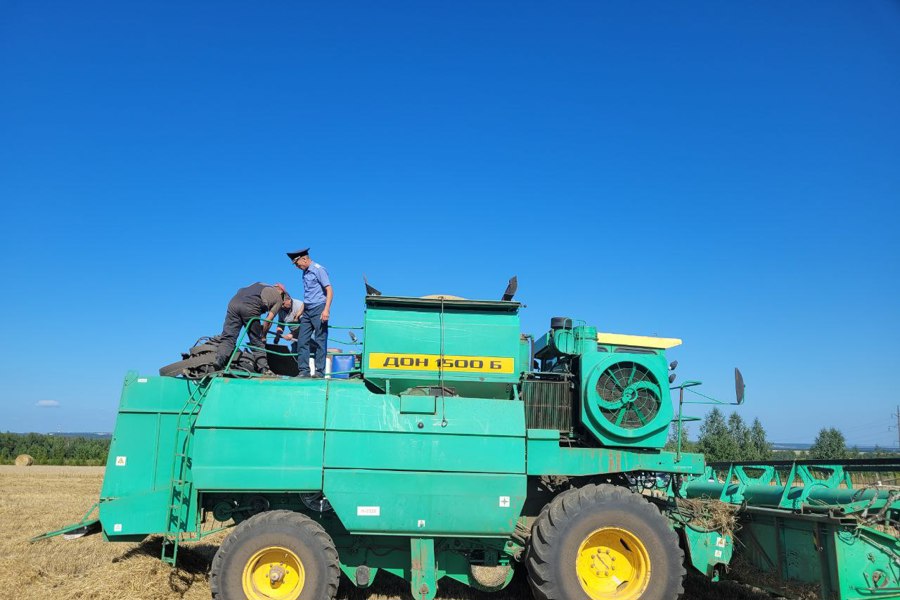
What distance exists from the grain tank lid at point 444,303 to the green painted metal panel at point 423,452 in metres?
1.54

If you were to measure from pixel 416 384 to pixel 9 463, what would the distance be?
4008 cm

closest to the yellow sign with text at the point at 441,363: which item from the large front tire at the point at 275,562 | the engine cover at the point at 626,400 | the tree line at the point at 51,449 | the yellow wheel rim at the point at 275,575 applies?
the engine cover at the point at 626,400

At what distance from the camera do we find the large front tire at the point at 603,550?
6879 mm

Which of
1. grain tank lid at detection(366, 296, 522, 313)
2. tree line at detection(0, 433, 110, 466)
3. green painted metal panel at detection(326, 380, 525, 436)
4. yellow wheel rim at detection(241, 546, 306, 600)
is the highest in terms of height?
grain tank lid at detection(366, 296, 522, 313)

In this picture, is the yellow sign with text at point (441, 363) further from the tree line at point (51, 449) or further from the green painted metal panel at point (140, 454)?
the tree line at point (51, 449)

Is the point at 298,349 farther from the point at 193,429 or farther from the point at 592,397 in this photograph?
the point at 592,397

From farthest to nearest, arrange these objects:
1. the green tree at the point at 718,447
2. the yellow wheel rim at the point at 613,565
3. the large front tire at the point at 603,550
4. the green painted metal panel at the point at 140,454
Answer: the green tree at the point at 718,447 < the green painted metal panel at the point at 140,454 < the yellow wheel rim at the point at 613,565 < the large front tire at the point at 603,550

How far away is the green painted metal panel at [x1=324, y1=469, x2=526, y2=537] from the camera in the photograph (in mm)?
6840

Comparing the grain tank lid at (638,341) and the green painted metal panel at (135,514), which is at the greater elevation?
the grain tank lid at (638,341)

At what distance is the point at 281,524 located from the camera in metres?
6.71

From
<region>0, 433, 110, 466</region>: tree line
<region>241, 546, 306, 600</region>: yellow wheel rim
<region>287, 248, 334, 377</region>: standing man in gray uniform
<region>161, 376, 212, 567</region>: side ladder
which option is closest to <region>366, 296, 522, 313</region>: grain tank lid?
<region>287, 248, 334, 377</region>: standing man in gray uniform

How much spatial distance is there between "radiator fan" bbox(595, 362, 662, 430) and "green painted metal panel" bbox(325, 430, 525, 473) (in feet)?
4.35

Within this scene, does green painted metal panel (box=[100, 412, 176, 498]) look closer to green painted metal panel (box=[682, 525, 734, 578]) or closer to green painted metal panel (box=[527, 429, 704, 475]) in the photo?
green painted metal panel (box=[527, 429, 704, 475])

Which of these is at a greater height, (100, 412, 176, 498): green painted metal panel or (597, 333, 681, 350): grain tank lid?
(597, 333, 681, 350): grain tank lid
